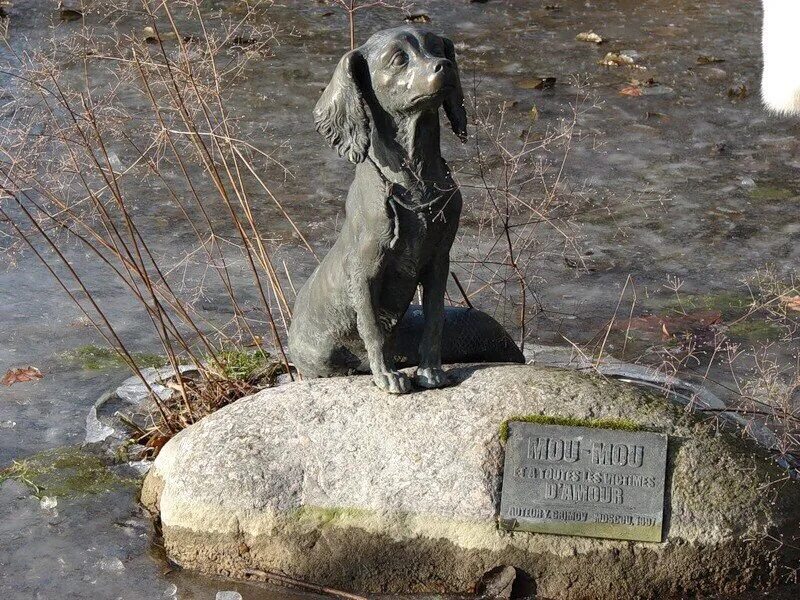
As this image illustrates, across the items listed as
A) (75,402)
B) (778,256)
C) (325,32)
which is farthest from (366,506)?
(325,32)

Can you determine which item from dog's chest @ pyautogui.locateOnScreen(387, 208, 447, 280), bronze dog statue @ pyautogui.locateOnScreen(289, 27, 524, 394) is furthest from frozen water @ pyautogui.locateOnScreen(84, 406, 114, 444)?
dog's chest @ pyautogui.locateOnScreen(387, 208, 447, 280)

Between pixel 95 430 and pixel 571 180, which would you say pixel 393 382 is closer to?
pixel 95 430

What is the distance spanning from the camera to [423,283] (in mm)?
3945

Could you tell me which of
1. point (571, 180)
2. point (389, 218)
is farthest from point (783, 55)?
point (571, 180)

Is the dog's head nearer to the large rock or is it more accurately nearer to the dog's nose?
the dog's nose

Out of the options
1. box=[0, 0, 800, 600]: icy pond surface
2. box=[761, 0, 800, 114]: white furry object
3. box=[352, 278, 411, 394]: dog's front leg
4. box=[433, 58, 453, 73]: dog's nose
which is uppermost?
box=[761, 0, 800, 114]: white furry object

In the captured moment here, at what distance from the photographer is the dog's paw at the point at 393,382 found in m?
3.88

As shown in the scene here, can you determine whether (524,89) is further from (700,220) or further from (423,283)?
(423,283)

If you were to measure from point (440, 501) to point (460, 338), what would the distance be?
28.9 inches

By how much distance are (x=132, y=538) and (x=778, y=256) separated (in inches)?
167

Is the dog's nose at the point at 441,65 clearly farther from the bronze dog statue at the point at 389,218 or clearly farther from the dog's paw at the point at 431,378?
the dog's paw at the point at 431,378

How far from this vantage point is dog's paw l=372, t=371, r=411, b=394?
3877mm

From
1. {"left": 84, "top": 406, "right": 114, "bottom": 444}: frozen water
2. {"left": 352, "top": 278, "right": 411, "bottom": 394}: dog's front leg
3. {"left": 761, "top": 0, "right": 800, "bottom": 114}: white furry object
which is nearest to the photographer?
{"left": 761, "top": 0, "right": 800, "bottom": 114}: white furry object

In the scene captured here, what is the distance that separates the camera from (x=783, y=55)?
282cm
